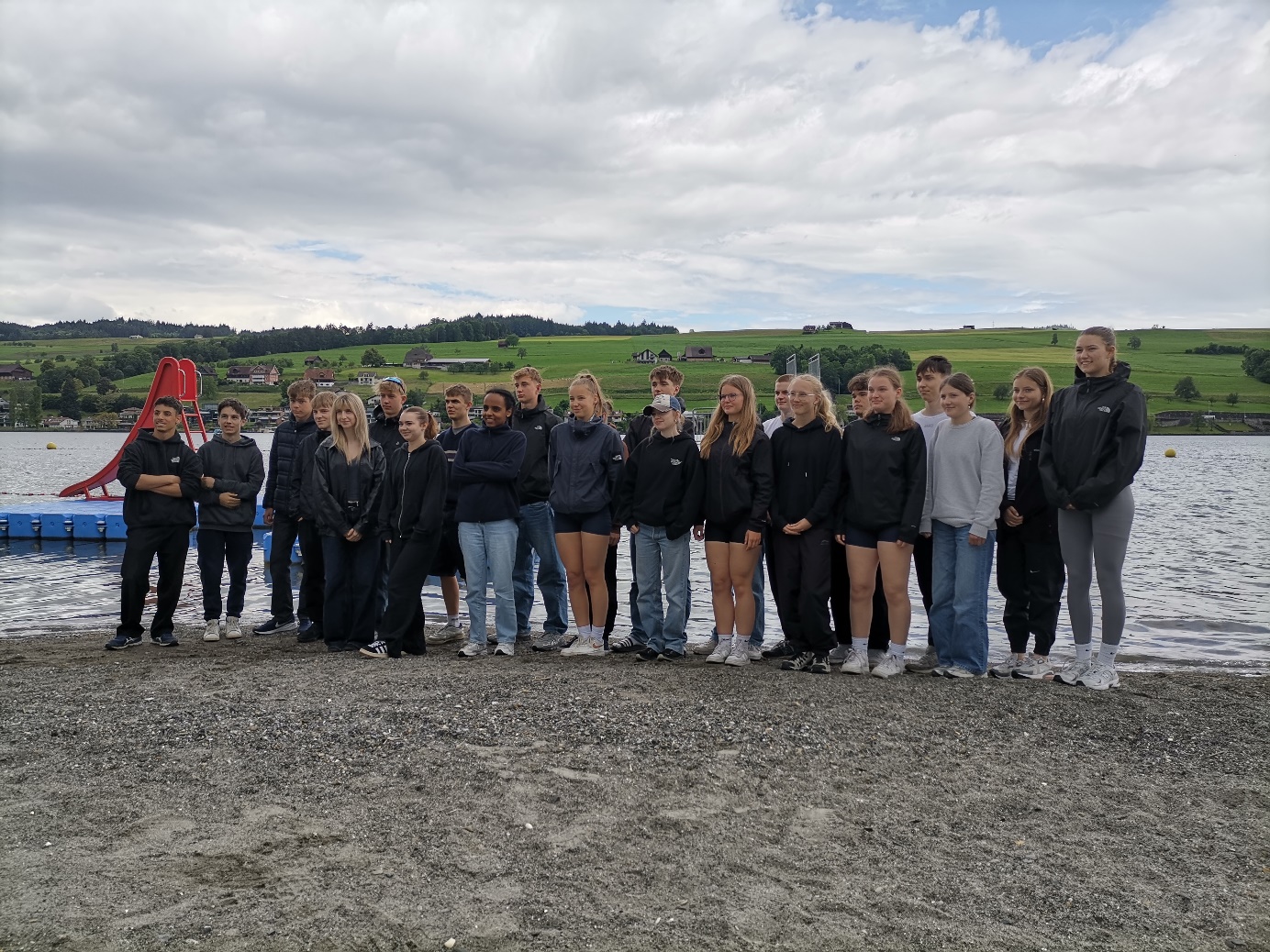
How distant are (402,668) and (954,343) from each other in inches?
4246

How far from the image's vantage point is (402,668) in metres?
7.38

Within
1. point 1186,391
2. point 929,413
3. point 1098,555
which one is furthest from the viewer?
point 1186,391

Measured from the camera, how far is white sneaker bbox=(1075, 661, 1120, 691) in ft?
22.7

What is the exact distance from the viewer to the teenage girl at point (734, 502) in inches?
293

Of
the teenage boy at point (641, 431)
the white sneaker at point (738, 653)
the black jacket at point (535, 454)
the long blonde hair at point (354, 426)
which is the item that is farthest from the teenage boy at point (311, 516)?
the white sneaker at point (738, 653)

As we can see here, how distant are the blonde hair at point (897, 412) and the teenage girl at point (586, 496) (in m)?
2.38

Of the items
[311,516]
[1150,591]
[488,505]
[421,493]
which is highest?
[421,493]

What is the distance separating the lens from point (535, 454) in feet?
27.8

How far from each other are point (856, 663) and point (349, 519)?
468 centimetres

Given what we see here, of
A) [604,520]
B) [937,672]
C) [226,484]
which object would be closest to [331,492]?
[226,484]

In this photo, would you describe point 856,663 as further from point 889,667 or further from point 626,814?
point 626,814

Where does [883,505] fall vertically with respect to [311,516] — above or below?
above

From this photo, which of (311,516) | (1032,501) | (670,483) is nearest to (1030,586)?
(1032,501)

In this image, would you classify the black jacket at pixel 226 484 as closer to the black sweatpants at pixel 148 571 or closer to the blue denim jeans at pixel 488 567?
the black sweatpants at pixel 148 571
